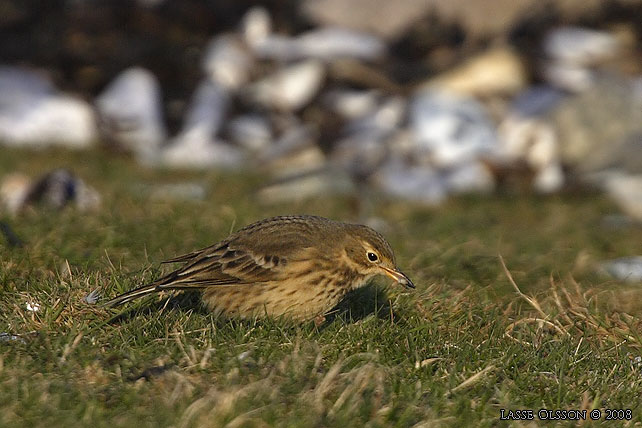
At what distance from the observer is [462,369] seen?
5.30m

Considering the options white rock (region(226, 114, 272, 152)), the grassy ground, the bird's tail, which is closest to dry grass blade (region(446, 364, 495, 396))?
the grassy ground

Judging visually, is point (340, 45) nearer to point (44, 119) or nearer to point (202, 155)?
point (202, 155)

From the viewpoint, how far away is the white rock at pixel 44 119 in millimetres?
14383

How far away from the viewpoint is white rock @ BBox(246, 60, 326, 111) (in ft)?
52.7

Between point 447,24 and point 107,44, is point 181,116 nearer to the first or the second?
point 107,44

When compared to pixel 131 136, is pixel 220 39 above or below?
above

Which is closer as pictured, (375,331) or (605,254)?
(375,331)

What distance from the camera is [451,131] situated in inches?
584

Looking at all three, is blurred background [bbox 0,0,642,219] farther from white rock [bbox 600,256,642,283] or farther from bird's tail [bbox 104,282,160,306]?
bird's tail [bbox 104,282,160,306]

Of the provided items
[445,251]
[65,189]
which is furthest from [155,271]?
[65,189]

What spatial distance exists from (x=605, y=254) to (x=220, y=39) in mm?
9168

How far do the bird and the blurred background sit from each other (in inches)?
238

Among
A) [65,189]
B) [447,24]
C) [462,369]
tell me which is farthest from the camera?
[447,24]

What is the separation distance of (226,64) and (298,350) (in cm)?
1210
